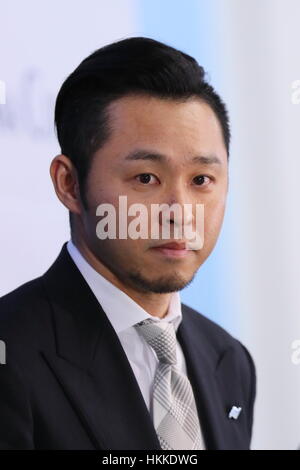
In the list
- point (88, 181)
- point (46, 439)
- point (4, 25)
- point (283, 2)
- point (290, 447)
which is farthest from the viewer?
point (283, 2)

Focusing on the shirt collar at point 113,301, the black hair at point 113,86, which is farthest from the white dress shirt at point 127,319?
the black hair at point 113,86

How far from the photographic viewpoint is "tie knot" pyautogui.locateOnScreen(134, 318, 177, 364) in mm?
1194

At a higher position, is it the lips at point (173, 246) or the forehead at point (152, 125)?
the forehead at point (152, 125)

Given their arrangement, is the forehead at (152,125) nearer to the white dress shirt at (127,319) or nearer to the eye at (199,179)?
the eye at (199,179)

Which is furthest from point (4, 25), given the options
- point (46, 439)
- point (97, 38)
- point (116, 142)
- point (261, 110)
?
point (46, 439)

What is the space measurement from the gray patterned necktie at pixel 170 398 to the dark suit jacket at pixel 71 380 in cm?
2

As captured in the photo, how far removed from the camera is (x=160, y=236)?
1174 millimetres

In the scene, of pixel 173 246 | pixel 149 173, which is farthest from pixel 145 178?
pixel 173 246

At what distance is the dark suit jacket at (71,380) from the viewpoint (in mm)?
1074

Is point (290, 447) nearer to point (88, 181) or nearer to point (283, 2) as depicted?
point (88, 181)

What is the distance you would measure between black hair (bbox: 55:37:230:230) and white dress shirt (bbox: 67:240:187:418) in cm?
12

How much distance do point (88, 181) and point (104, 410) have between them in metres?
0.34

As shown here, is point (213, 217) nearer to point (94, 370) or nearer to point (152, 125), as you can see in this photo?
point (152, 125)

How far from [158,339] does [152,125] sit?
12.9 inches
